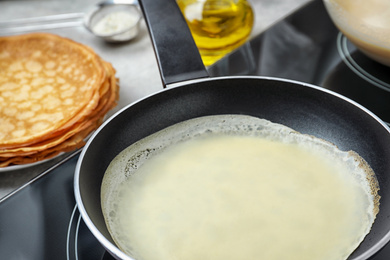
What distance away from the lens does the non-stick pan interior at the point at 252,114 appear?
59 centimetres

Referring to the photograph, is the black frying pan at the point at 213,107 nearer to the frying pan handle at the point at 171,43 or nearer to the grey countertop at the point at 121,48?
the frying pan handle at the point at 171,43

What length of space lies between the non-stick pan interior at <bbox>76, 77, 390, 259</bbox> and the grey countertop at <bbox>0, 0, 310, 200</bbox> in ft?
0.59

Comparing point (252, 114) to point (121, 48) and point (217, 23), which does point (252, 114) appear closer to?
point (217, 23)

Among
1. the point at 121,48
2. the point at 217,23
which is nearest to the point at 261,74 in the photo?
the point at 217,23

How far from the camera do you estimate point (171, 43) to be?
2.33 ft

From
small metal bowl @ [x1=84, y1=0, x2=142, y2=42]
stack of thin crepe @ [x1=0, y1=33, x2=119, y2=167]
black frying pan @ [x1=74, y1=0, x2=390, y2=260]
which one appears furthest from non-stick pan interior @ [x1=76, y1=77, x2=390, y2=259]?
small metal bowl @ [x1=84, y1=0, x2=142, y2=42]

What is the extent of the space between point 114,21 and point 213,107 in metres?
0.44

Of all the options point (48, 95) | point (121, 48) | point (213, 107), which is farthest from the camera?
point (121, 48)

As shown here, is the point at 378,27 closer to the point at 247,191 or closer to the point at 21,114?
the point at 247,191

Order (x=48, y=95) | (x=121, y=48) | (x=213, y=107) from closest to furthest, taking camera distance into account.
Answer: (x=213, y=107) → (x=48, y=95) → (x=121, y=48)

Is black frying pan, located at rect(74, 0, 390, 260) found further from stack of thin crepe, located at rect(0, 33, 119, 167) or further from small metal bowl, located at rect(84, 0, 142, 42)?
small metal bowl, located at rect(84, 0, 142, 42)

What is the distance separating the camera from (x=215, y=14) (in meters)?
0.88

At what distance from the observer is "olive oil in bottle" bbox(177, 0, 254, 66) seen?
88 centimetres

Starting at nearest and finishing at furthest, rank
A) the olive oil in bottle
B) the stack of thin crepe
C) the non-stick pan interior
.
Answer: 1. the non-stick pan interior
2. the stack of thin crepe
3. the olive oil in bottle
